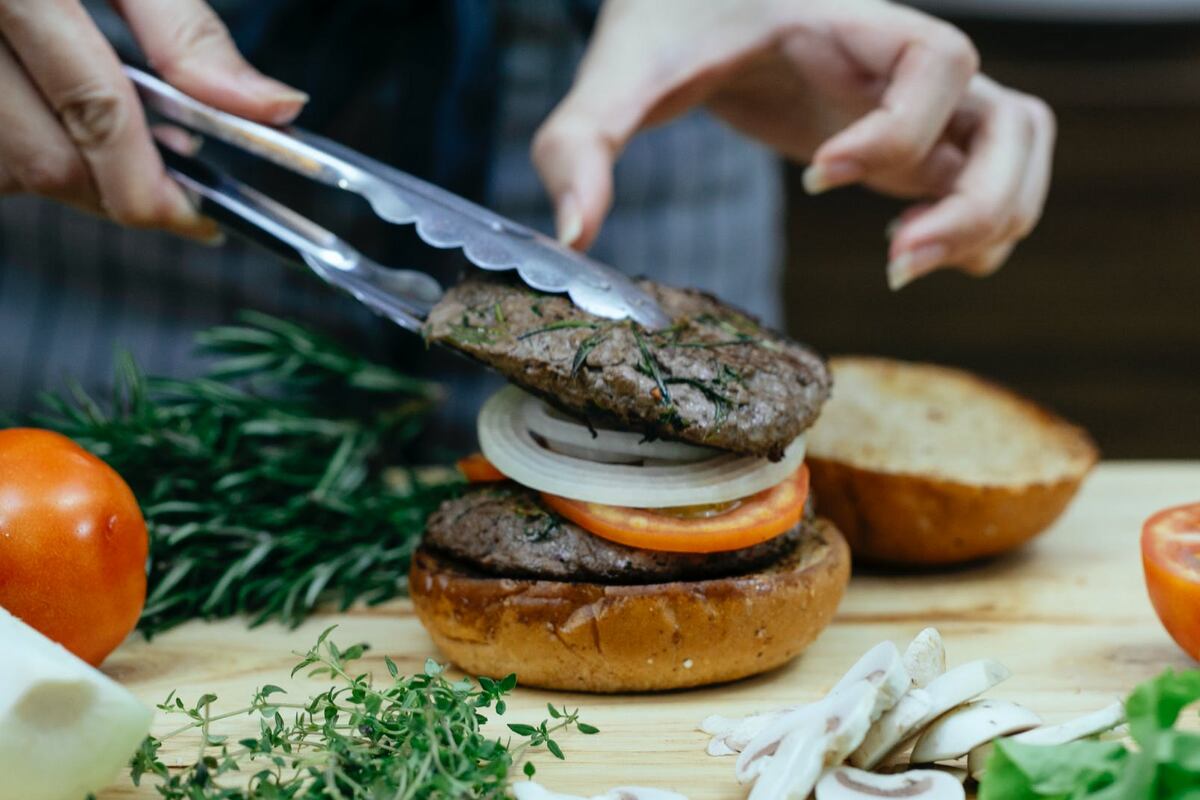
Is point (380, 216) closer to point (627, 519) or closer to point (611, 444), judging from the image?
point (611, 444)

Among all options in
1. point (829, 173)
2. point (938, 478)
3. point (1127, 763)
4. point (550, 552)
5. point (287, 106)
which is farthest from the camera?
point (829, 173)

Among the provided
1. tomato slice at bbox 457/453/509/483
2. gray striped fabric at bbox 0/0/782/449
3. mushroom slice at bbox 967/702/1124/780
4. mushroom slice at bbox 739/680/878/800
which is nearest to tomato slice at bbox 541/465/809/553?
tomato slice at bbox 457/453/509/483

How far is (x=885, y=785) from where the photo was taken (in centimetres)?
192

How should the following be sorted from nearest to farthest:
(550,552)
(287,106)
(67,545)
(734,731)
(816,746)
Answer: (816,746) → (734,731) → (67,545) → (550,552) → (287,106)

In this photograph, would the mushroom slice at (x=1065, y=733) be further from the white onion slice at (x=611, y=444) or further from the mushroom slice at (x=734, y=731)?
the white onion slice at (x=611, y=444)

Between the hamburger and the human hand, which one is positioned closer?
the hamburger

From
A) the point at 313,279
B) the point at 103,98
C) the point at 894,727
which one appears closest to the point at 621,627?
the point at 894,727

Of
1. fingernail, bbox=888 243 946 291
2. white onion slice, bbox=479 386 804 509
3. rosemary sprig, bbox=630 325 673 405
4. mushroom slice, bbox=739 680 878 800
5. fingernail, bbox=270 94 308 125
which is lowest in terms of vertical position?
mushroom slice, bbox=739 680 878 800

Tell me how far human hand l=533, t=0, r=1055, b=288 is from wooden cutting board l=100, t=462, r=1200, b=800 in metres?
0.81

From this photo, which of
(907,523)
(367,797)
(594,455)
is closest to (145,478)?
(594,455)

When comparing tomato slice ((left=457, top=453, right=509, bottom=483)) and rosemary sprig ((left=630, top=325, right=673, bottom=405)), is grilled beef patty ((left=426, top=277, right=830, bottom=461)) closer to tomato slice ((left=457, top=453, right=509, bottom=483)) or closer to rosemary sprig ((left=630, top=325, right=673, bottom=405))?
rosemary sprig ((left=630, top=325, right=673, bottom=405))

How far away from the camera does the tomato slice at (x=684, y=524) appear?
7.71ft

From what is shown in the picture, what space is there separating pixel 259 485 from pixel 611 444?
1.08 m

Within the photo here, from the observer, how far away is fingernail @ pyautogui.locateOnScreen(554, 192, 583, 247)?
9.86 ft
